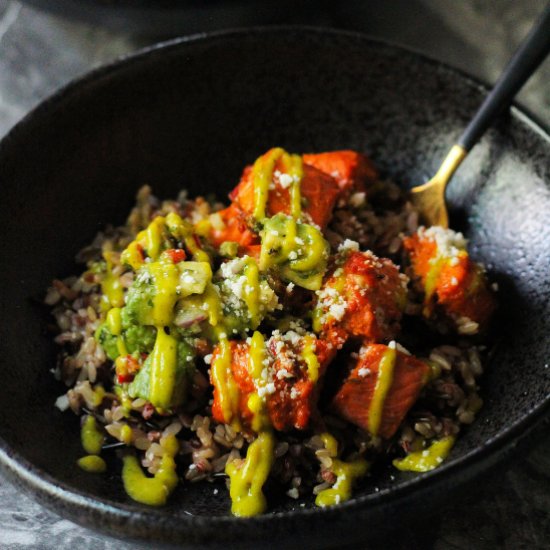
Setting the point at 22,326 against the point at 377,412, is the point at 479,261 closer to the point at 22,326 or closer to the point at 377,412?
the point at 377,412

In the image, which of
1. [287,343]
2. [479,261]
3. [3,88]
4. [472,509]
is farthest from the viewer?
[3,88]

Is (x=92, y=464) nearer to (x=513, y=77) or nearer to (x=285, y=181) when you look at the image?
(x=285, y=181)

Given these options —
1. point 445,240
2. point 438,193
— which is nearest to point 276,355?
point 445,240

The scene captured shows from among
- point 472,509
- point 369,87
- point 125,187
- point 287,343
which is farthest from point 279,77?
point 472,509

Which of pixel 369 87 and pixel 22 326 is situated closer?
pixel 22 326

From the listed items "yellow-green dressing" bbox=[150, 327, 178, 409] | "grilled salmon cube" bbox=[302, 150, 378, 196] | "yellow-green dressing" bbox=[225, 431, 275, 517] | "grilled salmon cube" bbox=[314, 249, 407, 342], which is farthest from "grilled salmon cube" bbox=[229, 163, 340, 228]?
"yellow-green dressing" bbox=[225, 431, 275, 517]

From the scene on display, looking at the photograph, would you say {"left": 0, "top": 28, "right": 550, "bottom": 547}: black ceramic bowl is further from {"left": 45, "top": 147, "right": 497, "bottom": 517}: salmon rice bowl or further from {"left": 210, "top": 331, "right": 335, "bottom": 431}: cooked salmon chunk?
{"left": 210, "top": 331, "right": 335, "bottom": 431}: cooked salmon chunk
